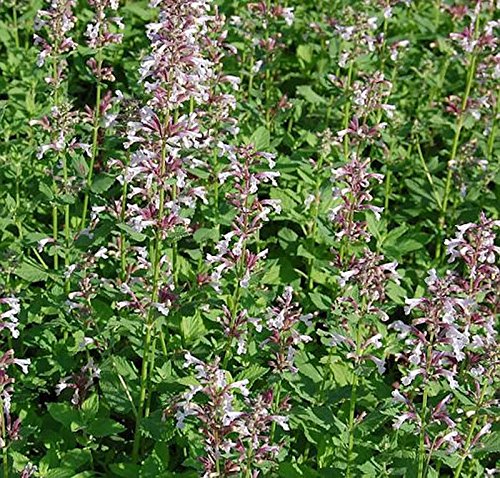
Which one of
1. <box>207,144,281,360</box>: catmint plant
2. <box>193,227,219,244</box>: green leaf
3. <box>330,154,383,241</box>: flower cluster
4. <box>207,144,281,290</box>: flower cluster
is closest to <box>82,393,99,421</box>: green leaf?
<box>207,144,281,360</box>: catmint plant

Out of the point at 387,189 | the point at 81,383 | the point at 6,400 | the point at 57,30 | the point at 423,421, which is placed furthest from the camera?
the point at 387,189

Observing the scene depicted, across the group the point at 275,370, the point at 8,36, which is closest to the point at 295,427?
the point at 275,370

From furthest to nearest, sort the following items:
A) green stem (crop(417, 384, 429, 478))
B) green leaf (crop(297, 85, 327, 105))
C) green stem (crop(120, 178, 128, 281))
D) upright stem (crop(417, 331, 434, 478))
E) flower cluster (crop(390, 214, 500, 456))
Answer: green leaf (crop(297, 85, 327, 105))
green stem (crop(120, 178, 128, 281))
green stem (crop(417, 384, 429, 478))
upright stem (crop(417, 331, 434, 478))
flower cluster (crop(390, 214, 500, 456))

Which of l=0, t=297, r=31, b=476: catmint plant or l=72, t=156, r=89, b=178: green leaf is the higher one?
l=72, t=156, r=89, b=178: green leaf

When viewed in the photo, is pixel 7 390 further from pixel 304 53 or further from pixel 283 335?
pixel 304 53

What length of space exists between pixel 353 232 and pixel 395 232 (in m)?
1.15

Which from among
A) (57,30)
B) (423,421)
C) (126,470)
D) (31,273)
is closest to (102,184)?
(31,273)

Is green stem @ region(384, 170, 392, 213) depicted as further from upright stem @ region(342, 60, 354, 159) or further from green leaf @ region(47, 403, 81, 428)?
green leaf @ region(47, 403, 81, 428)

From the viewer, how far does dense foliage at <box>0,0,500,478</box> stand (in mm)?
4816

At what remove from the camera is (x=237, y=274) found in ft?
17.1

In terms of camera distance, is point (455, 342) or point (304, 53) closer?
point (455, 342)

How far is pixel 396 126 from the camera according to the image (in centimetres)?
729

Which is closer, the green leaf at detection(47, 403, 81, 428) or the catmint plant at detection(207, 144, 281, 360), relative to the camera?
the catmint plant at detection(207, 144, 281, 360)

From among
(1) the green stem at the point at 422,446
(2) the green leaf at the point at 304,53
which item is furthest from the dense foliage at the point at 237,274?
(2) the green leaf at the point at 304,53
